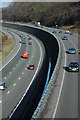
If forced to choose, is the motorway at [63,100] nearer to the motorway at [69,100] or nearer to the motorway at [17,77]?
the motorway at [69,100]

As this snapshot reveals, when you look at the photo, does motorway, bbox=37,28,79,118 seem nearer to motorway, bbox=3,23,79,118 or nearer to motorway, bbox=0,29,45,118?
motorway, bbox=3,23,79,118

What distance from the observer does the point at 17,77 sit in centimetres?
5416

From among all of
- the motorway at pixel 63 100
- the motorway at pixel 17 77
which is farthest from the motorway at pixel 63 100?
the motorway at pixel 17 77

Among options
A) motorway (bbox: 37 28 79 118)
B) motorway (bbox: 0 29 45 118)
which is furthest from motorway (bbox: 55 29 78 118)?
motorway (bbox: 0 29 45 118)

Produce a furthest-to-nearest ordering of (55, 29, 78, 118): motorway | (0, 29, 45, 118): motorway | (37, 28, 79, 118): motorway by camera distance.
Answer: (0, 29, 45, 118): motorway, (55, 29, 78, 118): motorway, (37, 28, 79, 118): motorway

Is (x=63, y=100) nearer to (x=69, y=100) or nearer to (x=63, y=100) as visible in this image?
(x=63, y=100)

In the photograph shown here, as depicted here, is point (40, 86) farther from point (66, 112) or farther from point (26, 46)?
point (26, 46)

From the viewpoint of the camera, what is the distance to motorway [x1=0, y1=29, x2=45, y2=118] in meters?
38.8

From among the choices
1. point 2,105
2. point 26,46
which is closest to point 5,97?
point 2,105

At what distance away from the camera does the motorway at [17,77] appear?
38.8 m

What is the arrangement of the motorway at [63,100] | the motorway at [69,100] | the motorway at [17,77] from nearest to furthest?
the motorway at [63,100], the motorway at [69,100], the motorway at [17,77]

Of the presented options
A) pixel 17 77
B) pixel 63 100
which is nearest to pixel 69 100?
pixel 63 100

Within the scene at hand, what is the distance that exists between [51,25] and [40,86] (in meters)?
124

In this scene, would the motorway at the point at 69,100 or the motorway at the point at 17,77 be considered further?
the motorway at the point at 17,77
